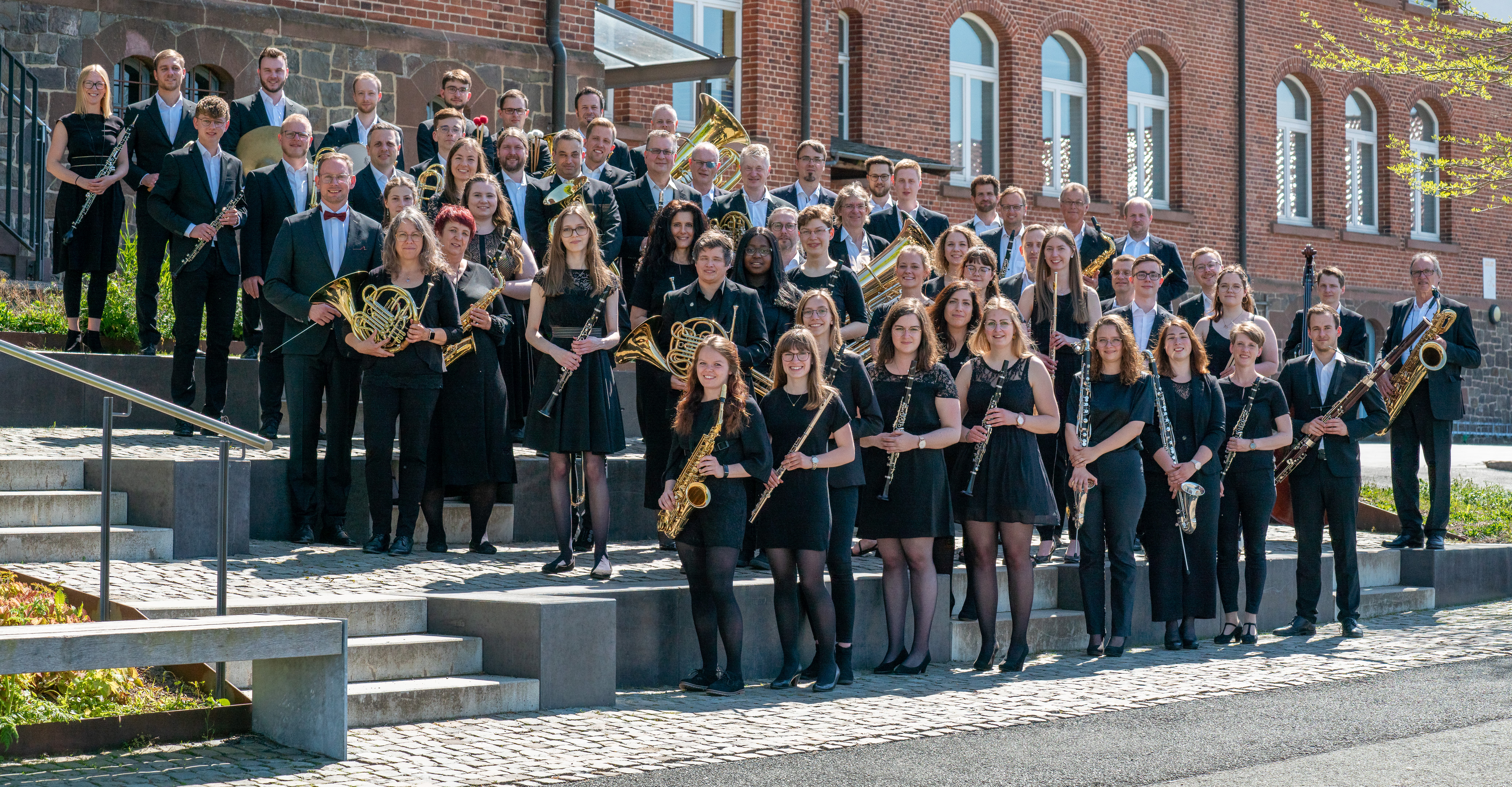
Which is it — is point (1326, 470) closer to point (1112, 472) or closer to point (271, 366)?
point (1112, 472)

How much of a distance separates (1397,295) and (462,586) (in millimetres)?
22761

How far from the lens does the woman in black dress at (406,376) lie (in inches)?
337

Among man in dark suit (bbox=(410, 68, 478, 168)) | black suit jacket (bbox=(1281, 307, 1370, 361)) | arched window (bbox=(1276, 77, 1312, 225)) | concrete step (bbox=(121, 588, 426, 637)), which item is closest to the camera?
concrete step (bbox=(121, 588, 426, 637))

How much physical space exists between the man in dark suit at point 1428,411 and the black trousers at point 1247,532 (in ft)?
7.12

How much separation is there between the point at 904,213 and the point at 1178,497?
3.06 m

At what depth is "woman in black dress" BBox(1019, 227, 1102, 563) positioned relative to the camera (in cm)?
983

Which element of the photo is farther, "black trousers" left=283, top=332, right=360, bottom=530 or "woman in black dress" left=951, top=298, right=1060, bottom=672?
"black trousers" left=283, top=332, right=360, bottom=530

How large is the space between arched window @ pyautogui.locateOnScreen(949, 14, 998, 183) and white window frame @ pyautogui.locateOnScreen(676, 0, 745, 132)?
3.63 metres

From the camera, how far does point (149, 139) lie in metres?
10.3

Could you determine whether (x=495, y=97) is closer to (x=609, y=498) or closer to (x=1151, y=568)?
(x=609, y=498)

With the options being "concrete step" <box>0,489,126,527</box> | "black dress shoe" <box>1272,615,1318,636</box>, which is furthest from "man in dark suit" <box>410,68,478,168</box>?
"black dress shoe" <box>1272,615,1318,636</box>

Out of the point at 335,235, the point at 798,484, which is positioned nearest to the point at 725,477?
the point at 798,484

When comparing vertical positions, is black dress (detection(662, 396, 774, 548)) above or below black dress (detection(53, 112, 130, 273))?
below

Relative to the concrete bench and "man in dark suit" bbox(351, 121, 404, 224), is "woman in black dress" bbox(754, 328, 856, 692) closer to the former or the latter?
the concrete bench
